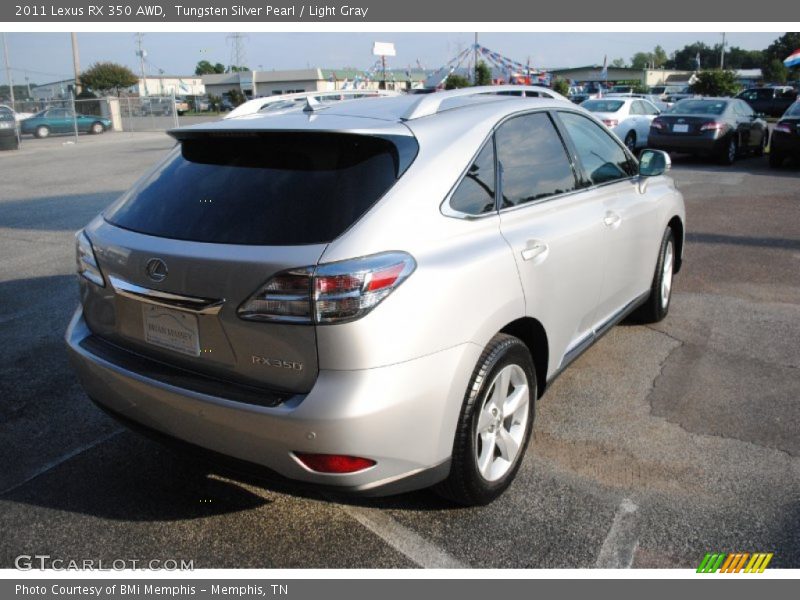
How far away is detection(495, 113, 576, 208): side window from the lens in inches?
131

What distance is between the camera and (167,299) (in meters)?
2.71

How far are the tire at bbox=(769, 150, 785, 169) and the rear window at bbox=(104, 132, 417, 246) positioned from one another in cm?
1508

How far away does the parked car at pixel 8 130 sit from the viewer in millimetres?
22742

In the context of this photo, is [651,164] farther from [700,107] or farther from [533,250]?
[700,107]

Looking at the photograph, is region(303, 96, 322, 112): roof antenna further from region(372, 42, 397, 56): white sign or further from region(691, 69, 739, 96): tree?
region(691, 69, 739, 96): tree

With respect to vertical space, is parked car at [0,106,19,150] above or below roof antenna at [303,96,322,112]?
below

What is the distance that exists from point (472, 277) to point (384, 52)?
24.9m

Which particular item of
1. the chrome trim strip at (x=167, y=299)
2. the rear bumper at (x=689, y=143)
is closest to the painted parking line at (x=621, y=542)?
the chrome trim strip at (x=167, y=299)

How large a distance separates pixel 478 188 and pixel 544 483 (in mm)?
1393

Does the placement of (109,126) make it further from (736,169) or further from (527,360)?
(527,360)

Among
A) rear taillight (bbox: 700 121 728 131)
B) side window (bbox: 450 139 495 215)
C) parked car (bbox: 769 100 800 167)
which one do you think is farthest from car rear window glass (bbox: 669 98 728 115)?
side window (bbox: 450 139 495 215)

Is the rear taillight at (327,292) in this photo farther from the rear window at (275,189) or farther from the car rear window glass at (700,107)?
the car rear window glass at (700,107)

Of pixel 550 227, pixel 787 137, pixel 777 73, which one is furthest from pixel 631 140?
pixel 777 73

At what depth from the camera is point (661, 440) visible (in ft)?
12.2
